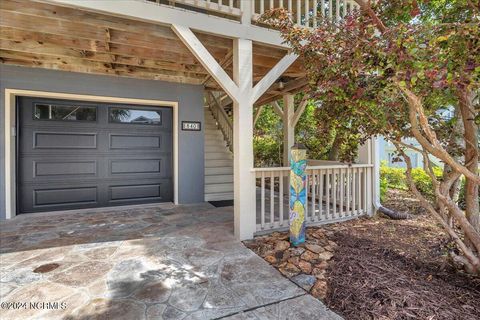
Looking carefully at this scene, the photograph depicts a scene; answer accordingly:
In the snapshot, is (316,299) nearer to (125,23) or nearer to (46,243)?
(46,243)

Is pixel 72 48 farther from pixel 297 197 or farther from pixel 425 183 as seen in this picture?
pixel 425 183

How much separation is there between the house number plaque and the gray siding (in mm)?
72

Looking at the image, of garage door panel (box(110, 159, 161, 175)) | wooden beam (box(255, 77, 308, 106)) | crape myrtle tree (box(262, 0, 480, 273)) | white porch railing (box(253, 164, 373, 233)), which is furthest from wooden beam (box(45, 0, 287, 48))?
garage door panel (box(110, 159, 161, 175))

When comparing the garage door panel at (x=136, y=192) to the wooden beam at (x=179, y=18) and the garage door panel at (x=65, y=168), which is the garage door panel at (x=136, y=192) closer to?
the garage door panel at (x=65, y=168)

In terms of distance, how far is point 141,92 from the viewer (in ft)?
15.9

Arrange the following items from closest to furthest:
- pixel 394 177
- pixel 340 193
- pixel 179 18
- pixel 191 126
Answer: pixel 179 18, pixel 340 193, pixel 191 126, pixel 394 177

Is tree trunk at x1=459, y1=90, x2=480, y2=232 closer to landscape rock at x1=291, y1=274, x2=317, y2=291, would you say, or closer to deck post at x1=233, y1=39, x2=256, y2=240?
landscape rock at x1=291, y1=274, x2=317, y2=291

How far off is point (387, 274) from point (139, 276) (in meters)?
2.20

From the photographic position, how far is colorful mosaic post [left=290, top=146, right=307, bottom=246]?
9.60ft

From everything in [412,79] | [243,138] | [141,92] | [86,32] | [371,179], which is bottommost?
[371,179]

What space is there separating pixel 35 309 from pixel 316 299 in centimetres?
205

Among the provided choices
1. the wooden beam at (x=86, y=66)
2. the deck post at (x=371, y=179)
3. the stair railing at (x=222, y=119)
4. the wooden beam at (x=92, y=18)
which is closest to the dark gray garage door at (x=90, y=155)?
the wooden beam at (x=86, y=66)

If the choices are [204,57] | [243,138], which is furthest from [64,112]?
[243,138]

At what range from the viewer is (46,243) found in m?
3.04
